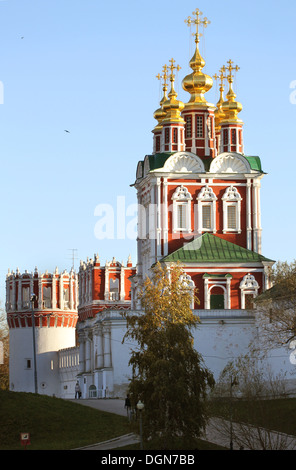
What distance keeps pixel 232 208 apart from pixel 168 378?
28.7 meters

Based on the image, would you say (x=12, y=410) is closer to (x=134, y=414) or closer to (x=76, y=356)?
(x=134, y=414)

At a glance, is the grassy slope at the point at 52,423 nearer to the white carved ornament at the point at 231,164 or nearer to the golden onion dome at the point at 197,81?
the white carved ornament at the point at 231,164

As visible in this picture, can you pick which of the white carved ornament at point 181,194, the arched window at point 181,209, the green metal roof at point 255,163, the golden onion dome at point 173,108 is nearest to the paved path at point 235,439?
the arched window at point 181,209

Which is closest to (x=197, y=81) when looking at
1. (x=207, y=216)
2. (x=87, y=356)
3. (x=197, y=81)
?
(x=197, y=81)

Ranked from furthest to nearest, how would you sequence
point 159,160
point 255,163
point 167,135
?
point 255,163 < point 167,135 < point 159,160

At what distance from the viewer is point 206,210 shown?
67875 millimetres

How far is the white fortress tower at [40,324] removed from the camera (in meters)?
84.2

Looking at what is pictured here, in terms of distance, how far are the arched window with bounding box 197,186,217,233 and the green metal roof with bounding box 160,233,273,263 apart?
95 cm

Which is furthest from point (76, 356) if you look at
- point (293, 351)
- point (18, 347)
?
point (293, 351)

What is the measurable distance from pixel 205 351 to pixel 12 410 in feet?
49.6

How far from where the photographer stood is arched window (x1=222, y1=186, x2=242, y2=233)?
223 ft

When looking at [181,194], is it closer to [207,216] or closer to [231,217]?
[207,216]
